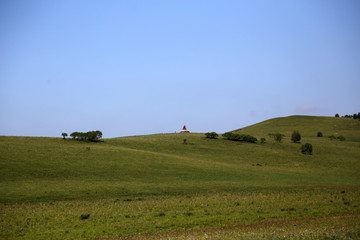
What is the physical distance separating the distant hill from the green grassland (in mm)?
45354

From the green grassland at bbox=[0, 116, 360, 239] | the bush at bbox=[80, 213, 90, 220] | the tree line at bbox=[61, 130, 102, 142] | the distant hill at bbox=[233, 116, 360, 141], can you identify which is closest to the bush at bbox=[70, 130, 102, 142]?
the tree line at bbox=[61, 130, 102, 142]

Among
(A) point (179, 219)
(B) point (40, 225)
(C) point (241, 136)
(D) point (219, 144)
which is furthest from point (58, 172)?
(C) point (241, 136)

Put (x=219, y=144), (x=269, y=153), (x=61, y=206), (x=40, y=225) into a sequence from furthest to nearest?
(x=219, y=144) → (x=269, y=153) → (x=61, y=206) → (x=40, y=225)

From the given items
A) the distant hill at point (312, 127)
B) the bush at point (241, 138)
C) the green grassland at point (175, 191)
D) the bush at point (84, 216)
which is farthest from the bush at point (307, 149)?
the bush at point (84, 216)

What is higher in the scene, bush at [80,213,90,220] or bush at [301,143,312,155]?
bush at [301,143,312,155]

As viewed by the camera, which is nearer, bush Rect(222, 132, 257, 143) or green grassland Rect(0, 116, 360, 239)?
green grassland Rect(0, 116, 360, 239)

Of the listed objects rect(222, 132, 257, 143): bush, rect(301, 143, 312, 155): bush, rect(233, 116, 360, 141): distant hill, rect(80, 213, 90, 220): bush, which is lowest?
rect(80, 213, 90, 220): bush

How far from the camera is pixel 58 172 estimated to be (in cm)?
4603

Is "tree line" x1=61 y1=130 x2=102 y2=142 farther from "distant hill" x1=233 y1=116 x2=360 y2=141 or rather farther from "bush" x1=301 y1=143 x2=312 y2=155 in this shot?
"distant hill" x1=233 y1=116 x2=360 y2=141

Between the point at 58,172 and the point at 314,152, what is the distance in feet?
215

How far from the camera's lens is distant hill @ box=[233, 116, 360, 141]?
5220 inches

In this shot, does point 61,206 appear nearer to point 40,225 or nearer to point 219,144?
point 40,225

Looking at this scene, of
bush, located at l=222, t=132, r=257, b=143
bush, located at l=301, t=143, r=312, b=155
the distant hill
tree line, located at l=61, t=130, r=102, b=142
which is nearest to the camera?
tree line, located at l=61, t=130, r=102, b=142

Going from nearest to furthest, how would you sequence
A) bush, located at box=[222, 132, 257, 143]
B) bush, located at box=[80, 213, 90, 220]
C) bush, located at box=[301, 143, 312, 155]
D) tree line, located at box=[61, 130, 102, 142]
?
1. bush, located at box=[80, 213, 90, 220]
2. tree line, located at box=[61, 130, 102, 142]
3. bush, located at box=[301, 143, 312, 155]
4. bush, located at box=[222, 132, 257, 143]
